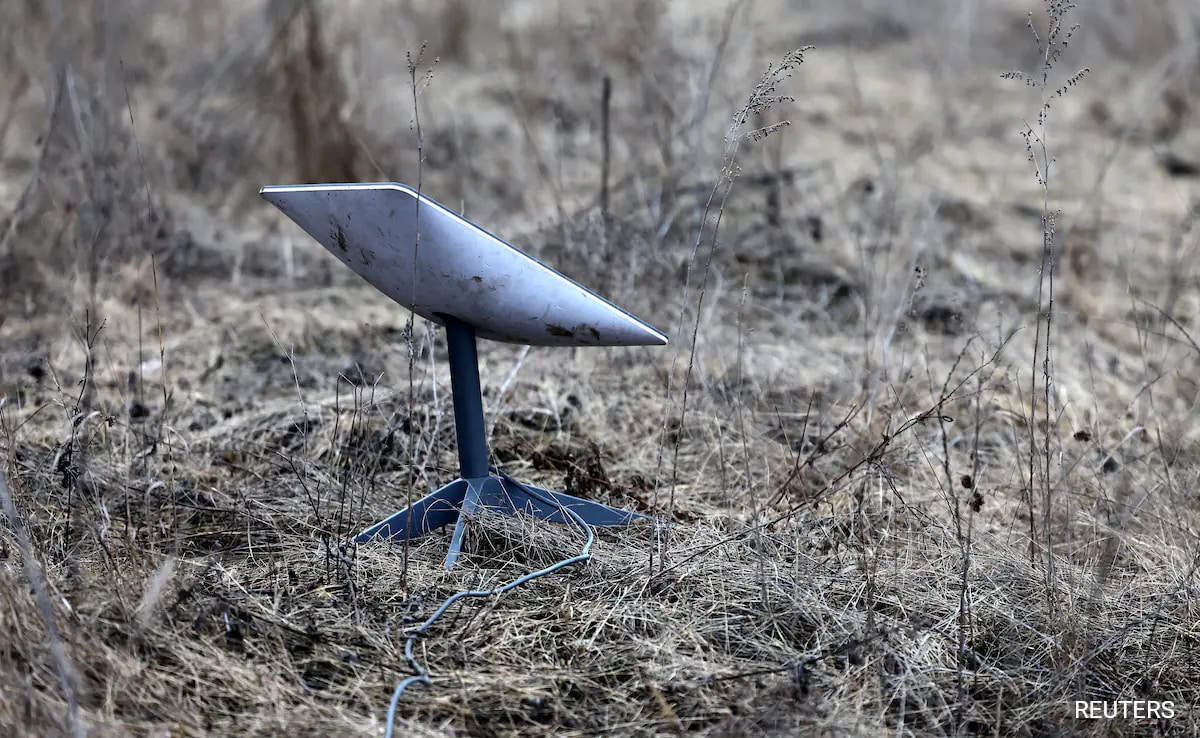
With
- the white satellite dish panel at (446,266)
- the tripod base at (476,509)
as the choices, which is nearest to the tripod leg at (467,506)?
the tripod base at (476,509)

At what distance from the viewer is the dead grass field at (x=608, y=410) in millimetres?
2240

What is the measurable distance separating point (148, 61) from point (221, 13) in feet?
2.38

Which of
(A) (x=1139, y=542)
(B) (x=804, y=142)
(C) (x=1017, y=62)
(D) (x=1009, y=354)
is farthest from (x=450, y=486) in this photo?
(C) (x=1017, y=62)

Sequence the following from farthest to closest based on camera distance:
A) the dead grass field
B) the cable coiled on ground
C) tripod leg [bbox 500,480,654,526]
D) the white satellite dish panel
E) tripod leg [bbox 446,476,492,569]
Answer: tripod leg [bbox 500,480,654,526] < tripod leg [bbox 446,476,492,569] < the white satellite dish panel < the dead grass field < the cable coiled on ground

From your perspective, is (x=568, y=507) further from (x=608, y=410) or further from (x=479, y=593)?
(x=608, y=410)

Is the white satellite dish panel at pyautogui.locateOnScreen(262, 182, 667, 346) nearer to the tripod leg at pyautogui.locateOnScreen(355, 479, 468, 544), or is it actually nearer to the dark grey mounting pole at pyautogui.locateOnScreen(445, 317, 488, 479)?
the dark grey mounting pole at pyautogui.locateOnScreen(445, 317, 488, 479)

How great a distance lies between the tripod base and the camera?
106 inches

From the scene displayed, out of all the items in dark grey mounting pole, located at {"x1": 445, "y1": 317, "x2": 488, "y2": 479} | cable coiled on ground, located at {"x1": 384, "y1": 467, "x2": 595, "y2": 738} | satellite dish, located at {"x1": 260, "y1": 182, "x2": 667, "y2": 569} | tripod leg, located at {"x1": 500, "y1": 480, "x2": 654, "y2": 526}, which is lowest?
cable coiled on ground, located at {"x1": 384, "y1": 467, "x2": 595, "y2": 738}

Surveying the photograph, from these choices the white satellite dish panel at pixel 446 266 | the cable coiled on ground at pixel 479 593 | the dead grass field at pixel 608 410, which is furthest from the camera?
the white satellite dish panel at pixel 446 266

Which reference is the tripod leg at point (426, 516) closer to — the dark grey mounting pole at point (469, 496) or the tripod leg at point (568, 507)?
the dark grey mounting pole at point (469, 496)

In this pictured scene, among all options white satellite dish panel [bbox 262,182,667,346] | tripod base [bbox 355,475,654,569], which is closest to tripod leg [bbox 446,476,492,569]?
tripod base [bbox 355,475,654,569]

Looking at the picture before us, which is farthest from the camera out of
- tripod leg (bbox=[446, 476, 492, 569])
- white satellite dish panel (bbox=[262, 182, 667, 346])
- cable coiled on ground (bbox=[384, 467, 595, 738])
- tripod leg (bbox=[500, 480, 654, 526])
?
tripod leg (bbox=[500, 480, 654, 526])

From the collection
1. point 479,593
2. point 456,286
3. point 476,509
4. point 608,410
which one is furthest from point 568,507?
point 608,410

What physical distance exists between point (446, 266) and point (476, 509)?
2.09ft
